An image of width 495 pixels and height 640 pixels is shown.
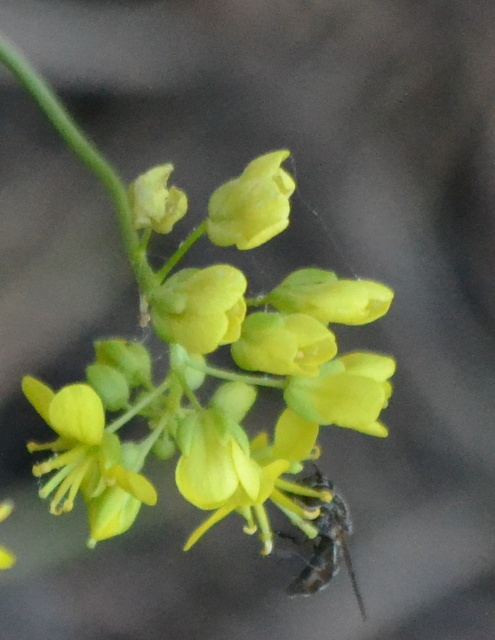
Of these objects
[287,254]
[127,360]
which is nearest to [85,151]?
[127,360]

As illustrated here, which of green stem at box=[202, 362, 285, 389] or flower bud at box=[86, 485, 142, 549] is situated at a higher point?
green stem at box=[202, 362, 285, 389]

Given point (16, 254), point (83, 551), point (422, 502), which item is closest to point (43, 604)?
point (83, 551)

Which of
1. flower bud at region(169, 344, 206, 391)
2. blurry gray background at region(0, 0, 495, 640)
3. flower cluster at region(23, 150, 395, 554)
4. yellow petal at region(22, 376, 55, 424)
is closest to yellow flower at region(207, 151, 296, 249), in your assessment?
flower cluster at region(23, 150, 395, 554)

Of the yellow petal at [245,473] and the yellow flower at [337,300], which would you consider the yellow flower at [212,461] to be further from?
the yellow flower at [337,300]

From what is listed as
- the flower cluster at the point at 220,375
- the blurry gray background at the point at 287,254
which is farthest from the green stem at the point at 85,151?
the blurry gray background at the point at 287,254

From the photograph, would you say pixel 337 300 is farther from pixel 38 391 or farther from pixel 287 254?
pixel 287 254

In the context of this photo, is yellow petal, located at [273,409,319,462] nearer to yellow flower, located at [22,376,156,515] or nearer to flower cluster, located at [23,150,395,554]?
flower cluster, located at [23,150,395,554]

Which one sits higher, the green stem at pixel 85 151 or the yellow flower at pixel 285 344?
the green stem at pixel 85 151
